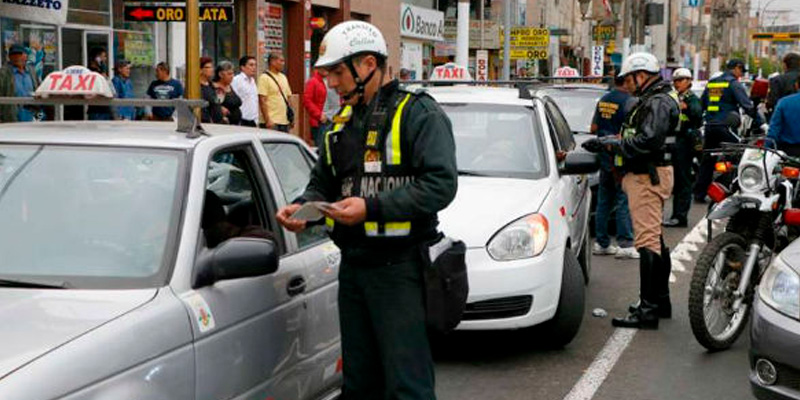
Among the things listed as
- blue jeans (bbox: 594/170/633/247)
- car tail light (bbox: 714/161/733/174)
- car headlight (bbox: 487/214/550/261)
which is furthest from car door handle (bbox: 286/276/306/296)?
blue jeans (bbox: 594/170/633/247)

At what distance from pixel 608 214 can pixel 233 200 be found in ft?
22.5

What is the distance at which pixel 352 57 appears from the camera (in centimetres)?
437

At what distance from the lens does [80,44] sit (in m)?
18.0

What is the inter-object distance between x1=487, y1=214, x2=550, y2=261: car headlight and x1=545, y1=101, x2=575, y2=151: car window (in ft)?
5.89

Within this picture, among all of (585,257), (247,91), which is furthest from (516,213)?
(247,91)

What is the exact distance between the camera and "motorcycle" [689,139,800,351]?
7.11m

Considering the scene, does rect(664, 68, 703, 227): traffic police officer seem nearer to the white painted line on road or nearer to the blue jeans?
the blue jeans

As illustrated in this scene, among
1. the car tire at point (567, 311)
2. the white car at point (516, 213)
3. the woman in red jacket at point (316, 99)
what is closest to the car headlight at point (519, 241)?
the white car at point (516, 213)

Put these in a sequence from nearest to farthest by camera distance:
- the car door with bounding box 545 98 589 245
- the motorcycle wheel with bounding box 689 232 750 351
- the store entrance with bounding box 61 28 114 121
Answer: the motorcycle wheel with bounding box 689 232 750 351 < the car door with bounding box 545 98 589 245 < the store entrance with bounding box 61 28 114 121

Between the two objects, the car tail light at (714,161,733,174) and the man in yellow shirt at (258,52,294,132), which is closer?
the car tail light at (714,161,733,174)

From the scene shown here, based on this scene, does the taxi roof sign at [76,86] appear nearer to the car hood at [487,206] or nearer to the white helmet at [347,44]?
the white helmet at [347,44]

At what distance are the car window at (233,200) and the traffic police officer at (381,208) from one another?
1.41ft

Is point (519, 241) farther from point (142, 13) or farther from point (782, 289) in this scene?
point (142, 13)

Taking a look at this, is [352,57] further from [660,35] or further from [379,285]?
[660,35]
